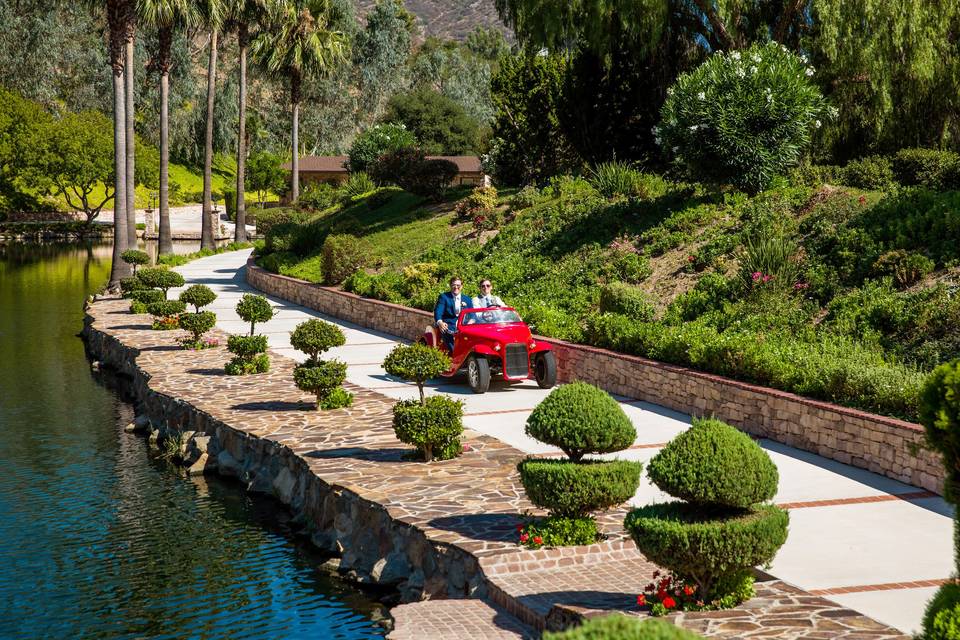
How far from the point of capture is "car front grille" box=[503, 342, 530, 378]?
1791cm

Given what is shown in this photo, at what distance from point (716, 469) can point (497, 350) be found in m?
10.9

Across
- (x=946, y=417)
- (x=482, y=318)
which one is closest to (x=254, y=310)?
(x=482, y=318)

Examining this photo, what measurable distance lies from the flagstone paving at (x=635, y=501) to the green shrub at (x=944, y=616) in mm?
2043

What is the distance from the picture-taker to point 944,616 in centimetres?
506

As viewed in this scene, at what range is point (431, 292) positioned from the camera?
26.2 m

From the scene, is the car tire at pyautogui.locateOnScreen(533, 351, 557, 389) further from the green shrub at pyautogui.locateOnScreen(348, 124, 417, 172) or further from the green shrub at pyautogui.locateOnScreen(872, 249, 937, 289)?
the green shrub at pyautogui.locateOnScreen(348, 124, 417, 172)

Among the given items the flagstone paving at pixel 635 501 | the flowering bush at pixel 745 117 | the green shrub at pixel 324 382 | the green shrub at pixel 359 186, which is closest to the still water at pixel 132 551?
the flagstone paving at pixel 635 501

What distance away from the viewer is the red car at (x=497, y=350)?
1798 cm

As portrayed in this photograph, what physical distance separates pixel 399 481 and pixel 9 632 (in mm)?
4370

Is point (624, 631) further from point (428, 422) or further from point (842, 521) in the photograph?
point (428, 422)

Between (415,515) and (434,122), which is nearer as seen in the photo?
(415,515)

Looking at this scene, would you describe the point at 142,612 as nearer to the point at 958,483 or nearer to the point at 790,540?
the point at 790,540

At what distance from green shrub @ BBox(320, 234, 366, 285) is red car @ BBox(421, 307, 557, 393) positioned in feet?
45.9

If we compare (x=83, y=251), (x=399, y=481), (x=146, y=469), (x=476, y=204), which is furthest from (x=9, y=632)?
(x=83, y=251)
